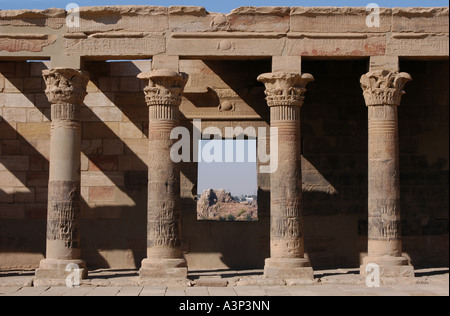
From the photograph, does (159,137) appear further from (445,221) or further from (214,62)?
(445,221)

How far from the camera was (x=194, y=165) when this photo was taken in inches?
749

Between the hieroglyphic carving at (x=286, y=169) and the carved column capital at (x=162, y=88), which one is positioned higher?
the carved column capital at (x=162, y=88)

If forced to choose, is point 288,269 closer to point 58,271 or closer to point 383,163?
point 383,163

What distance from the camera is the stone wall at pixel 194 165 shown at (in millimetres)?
18953

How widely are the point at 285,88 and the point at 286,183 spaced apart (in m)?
2.25

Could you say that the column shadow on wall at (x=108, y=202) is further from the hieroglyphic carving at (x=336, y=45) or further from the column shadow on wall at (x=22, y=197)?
the hieroglyphic carving at (x=336, y=45)

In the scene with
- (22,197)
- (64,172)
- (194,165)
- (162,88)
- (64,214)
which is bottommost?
(64,214)

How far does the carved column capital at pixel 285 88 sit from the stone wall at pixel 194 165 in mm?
3166

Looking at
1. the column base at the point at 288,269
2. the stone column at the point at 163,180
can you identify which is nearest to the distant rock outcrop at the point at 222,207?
the stone column at the point at 163,180

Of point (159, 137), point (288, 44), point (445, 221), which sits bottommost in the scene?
point (445, 221)

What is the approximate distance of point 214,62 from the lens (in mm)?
19297

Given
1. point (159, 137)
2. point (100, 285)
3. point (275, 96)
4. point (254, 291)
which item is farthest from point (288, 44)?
point (100, 285)

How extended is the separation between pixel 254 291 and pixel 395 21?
7.33 metres

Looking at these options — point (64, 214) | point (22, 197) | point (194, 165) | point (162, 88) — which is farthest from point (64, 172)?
point (194, 165)
